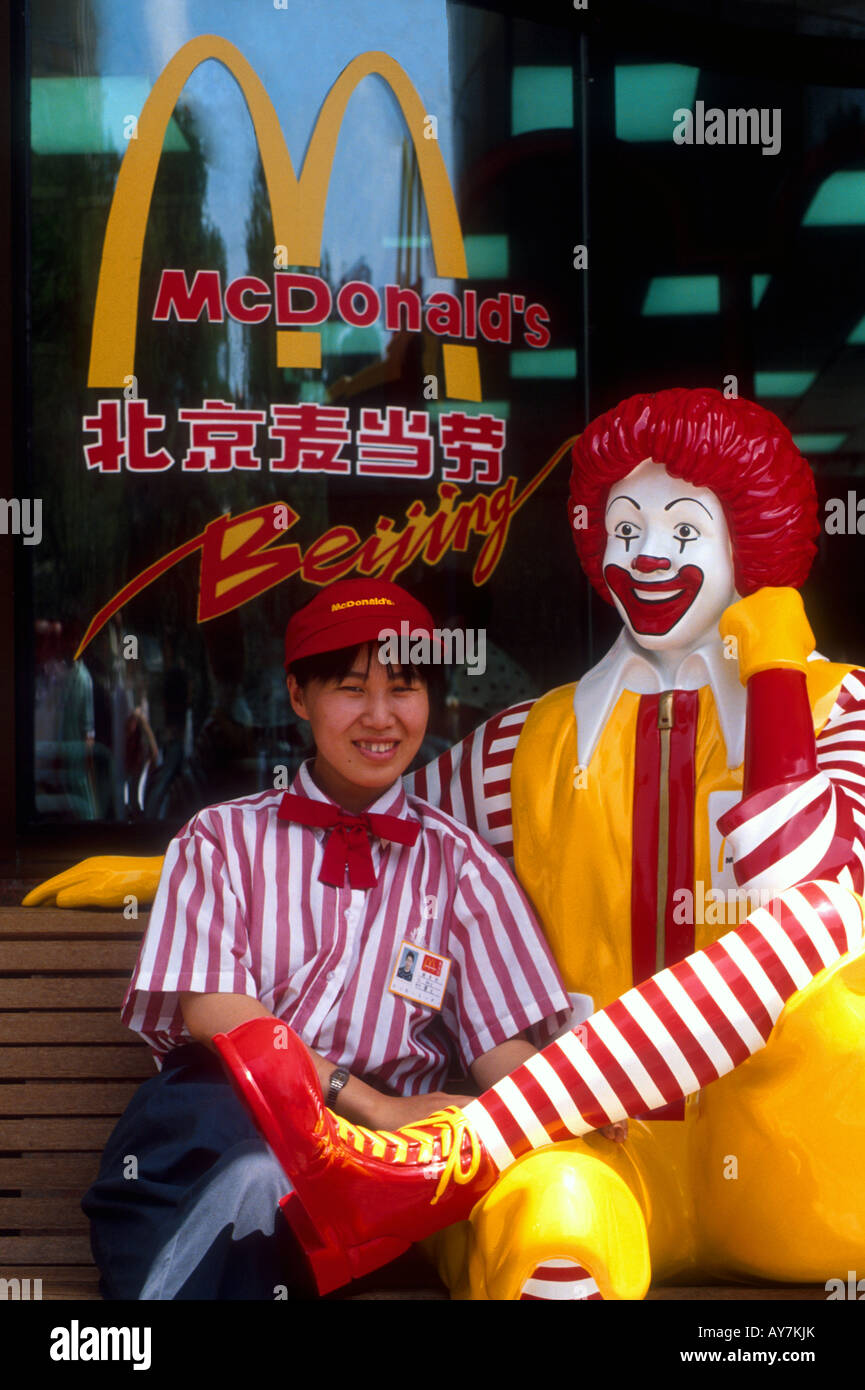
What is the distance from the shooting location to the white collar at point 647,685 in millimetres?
2385

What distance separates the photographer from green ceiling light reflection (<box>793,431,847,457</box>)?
179 inches

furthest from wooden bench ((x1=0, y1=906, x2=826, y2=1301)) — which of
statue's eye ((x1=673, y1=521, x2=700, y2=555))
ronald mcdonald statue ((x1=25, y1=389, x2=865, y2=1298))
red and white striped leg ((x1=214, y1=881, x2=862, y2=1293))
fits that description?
statue's eye ((x1=673, y1=521, x2=700, y2=555))

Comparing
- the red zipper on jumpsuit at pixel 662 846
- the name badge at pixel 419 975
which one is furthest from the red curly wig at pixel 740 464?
the name badge at pixel 419 975

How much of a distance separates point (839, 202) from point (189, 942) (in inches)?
124

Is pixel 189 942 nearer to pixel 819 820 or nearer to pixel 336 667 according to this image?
pixel 336 667

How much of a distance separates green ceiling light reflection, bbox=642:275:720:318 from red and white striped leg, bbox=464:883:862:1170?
2.63 meters

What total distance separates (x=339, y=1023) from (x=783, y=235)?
118 inches

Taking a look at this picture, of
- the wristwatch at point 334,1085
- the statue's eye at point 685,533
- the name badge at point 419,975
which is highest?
the statue's eye at point 685,533

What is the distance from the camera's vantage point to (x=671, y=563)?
2406mm

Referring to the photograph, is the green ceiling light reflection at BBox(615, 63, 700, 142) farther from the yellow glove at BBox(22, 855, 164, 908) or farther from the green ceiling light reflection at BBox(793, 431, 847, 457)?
the yellow glove at BBox(22, 855, 164, 908)

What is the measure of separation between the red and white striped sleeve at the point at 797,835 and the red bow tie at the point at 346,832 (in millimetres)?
535

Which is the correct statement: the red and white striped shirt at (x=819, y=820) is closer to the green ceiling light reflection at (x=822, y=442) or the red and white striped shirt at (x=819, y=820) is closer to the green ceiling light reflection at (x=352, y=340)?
the green ceiling light reflection at (x=352, y=340)

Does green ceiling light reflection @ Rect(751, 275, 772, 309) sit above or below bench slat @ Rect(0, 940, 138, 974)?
above
